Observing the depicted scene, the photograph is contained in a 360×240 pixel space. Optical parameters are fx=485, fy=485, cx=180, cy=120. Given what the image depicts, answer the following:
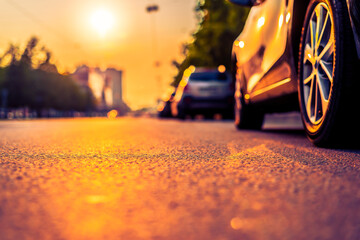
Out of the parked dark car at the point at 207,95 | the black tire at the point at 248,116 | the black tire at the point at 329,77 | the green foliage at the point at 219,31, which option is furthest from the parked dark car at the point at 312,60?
the green foliage at the point at 219,31

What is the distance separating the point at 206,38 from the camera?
24484mm

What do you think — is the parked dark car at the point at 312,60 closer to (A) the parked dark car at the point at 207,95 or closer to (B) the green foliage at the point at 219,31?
(A) the parked dark car at the point at 207,95

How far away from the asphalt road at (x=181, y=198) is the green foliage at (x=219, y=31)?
66.2 ft

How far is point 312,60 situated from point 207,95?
9.69 m

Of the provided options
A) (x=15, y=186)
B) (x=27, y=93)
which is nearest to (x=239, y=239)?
(x=15, y=186)

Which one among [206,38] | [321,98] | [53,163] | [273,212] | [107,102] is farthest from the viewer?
[107,102]

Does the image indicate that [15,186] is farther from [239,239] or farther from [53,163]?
[239,239]

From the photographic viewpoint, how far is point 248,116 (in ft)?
24.8

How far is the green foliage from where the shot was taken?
76.6ft

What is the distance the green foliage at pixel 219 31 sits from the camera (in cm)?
2336

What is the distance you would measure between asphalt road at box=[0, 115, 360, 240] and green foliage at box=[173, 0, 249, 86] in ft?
66.2

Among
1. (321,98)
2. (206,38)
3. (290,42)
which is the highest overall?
(206,38)

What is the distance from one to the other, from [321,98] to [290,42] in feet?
2.43

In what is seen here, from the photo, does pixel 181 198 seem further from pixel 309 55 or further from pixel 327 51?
pixel 309 55
